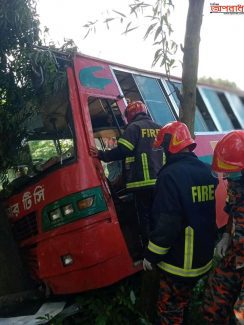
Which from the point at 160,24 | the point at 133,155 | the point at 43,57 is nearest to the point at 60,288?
the point at 133,155

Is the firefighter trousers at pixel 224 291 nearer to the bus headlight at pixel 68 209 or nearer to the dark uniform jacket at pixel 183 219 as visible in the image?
the dark uniform jacket at pixel 183 219

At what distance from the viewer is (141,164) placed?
378 centimetres

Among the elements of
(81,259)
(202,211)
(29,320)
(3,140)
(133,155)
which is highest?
(3,140)

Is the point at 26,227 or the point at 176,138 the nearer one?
the point at 176,138

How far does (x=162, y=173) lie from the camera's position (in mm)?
2762

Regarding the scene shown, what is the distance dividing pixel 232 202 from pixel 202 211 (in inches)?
8.6

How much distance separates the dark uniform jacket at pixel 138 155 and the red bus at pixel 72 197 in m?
0.24

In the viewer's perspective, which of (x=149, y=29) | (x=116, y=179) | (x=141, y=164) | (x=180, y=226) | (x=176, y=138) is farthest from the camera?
(x=116, y=179)

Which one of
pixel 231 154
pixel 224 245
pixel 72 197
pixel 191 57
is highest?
pixel 191 57

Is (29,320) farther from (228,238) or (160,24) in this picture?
(160,24)

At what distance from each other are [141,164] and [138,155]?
9cm

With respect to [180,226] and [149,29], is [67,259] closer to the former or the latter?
[180,226]

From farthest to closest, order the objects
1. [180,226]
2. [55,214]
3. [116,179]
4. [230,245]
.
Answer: [116,179] → [55,214] → [230,245] → [180,226]

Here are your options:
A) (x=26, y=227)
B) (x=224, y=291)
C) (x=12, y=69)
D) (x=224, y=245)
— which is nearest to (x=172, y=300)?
(x=224, y=291)
